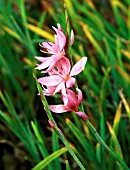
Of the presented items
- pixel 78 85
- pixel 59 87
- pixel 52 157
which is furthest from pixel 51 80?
pixel 78 85

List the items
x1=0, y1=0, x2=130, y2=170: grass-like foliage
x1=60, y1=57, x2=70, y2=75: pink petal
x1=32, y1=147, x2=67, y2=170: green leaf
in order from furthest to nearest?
x1=0, y1=0, x2=130, y2=170: grass-like foliage, x1=32, y1=147, x2=67, y2=170: green leaf, x1=60, y1=57, x2=70, y2=75: pink petal

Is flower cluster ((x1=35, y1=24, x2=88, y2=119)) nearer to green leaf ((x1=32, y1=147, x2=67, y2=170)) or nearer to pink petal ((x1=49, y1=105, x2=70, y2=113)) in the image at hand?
pink petal ((x1=49, y1=105, x2=70, y2=113))

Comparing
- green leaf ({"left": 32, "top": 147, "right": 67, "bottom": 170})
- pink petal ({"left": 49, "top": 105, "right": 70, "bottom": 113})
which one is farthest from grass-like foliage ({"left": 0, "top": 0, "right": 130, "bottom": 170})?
pink petal ({"left": 49, "top": 105, "right": 70, "bottom": 113})

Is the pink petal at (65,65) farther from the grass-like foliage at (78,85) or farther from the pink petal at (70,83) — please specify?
the grass-like foliage at (78,85)

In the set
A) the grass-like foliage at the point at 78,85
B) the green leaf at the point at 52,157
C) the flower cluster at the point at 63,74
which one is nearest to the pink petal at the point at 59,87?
the flower cluster at the point at 63,74

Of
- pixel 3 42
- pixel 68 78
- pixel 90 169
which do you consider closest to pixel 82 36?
pixel 3 42

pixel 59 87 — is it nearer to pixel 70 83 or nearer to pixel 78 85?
pixel 70 83

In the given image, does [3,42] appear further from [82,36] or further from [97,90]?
[97,90]

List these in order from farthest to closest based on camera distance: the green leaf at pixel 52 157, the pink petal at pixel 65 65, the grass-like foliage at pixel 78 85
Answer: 1. the grass-like foliage at pixel 78 85
2. the green leaf at pixel 52 157
3. the pink petal at pixel 65 65
